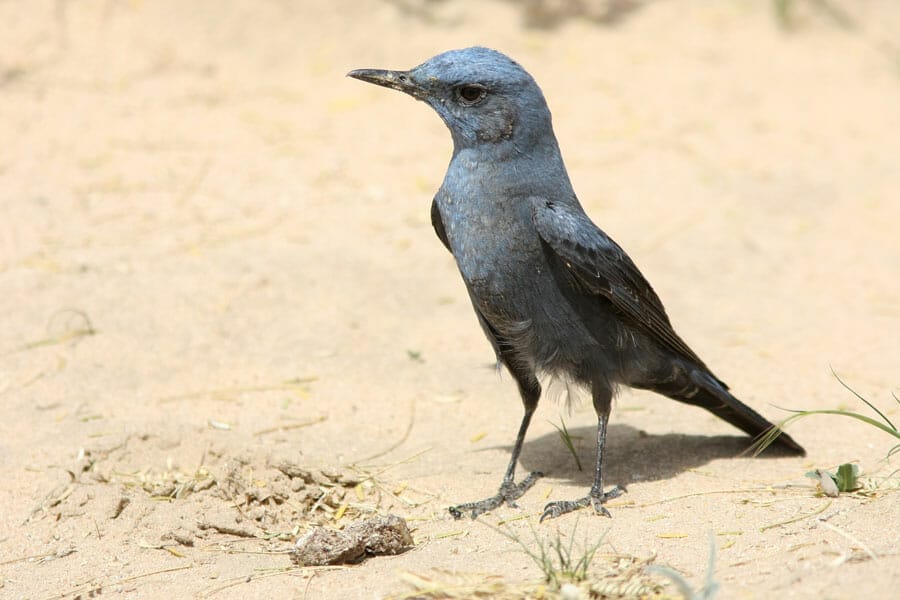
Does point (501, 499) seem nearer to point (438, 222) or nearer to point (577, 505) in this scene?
point (577, 505)

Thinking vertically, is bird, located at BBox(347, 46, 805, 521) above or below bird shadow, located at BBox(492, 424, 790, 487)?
above

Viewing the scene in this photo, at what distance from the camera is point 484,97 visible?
421 cm

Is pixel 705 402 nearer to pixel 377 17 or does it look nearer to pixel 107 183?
pixel 107 183

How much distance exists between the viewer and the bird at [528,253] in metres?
4.07

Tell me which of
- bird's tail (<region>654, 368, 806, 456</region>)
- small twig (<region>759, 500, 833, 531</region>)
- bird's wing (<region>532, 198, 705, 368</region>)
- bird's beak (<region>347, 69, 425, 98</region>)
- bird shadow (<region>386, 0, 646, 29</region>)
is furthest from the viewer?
bird shadow (<region>386, 0, 646, 29</region>)

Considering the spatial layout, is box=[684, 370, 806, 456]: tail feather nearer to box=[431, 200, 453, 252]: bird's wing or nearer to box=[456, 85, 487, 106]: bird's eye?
box=[431, 200, 453, 252]: bird's wing

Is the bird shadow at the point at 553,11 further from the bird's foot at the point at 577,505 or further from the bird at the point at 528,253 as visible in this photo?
the bird's foot at the point at 577,505

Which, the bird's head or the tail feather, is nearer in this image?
the bird's head

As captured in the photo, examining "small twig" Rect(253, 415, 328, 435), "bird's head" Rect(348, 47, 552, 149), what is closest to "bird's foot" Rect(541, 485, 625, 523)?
"small twig" Rect(253, 415, 328, 435)

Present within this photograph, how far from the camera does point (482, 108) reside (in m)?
4.22

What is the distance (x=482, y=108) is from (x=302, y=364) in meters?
1.93

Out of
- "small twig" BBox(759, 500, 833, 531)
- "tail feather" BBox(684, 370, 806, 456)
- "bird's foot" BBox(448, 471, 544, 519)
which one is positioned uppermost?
"tail feather" BBox(684, 370, 806, 456)

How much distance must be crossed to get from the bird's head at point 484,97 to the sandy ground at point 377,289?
1.54 m

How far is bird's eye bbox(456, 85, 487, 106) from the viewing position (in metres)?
4.21
